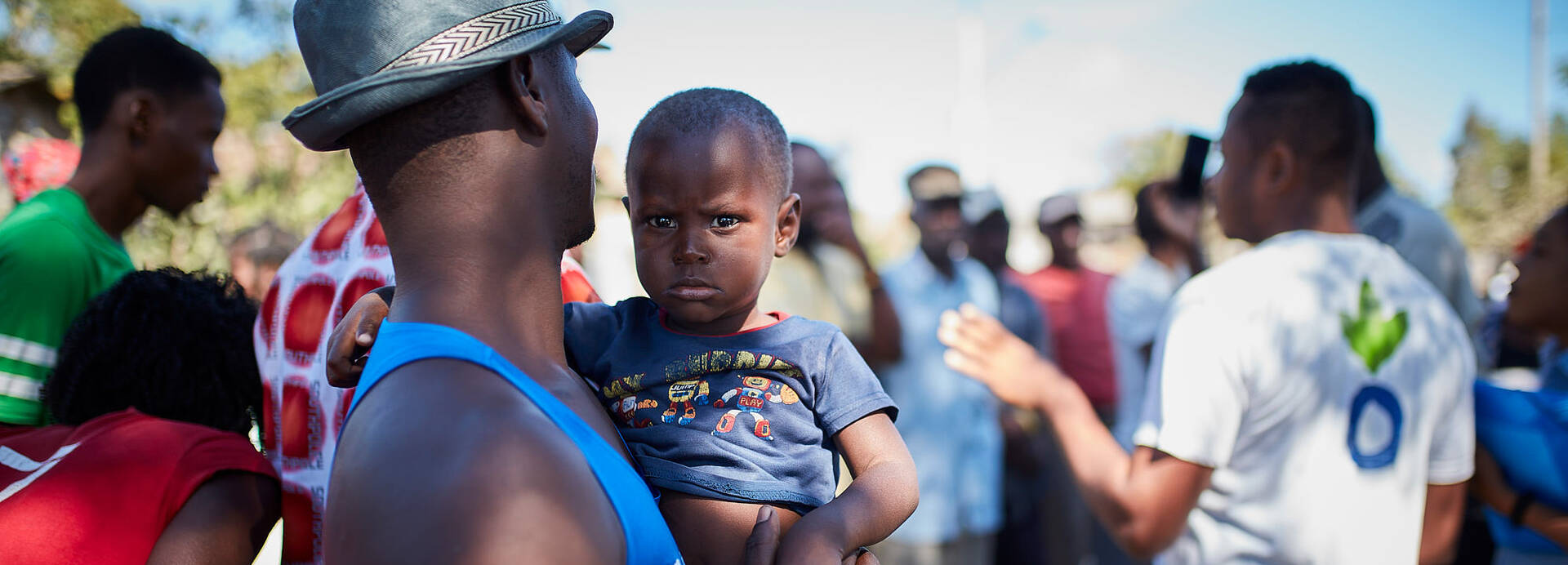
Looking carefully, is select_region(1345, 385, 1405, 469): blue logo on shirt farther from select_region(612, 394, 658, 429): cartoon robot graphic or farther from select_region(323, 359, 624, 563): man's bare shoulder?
select_region(323, 359, 624, 563): man's bare shoulder

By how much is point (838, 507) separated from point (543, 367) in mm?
527

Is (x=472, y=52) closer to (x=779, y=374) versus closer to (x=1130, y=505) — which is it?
(x=779, y=374)

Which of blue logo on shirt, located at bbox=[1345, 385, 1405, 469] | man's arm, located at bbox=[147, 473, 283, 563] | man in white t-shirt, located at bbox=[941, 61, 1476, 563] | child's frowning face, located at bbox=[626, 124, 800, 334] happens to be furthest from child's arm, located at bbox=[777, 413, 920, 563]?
blue logo on shirt, located at bbox=[1345, 385, 1405, 469]

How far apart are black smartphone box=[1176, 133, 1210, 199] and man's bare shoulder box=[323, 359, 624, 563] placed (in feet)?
9.88

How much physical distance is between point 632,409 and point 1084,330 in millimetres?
5321

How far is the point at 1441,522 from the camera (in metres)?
2.68

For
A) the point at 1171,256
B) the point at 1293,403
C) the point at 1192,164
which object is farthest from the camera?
the point at 1171,256

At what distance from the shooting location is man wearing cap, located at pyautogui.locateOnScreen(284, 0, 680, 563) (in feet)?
3.33

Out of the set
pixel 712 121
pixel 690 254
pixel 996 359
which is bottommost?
pixel 996 359

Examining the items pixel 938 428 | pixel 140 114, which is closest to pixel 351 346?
pixel 140 114

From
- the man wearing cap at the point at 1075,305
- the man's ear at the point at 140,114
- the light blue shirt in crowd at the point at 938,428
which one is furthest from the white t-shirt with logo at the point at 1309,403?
the man wearing cap at the point at 1075,305

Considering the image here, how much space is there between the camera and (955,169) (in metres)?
5.79

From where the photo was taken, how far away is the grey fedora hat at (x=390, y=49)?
3.85 feet

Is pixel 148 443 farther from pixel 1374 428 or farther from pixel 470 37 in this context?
pixel 1374 428
